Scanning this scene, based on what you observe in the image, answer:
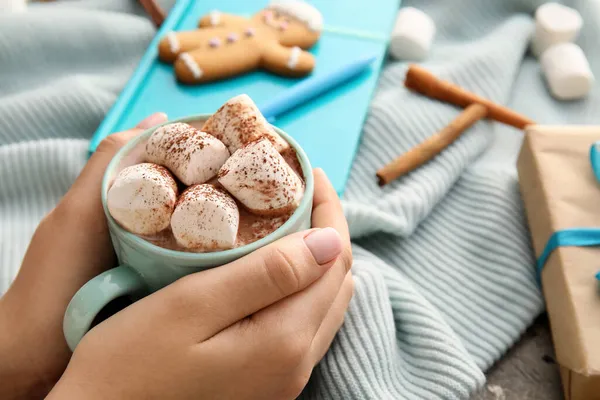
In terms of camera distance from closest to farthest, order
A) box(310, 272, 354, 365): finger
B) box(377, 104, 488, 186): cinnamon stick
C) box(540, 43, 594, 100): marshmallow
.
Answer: box(310, 272, 354, 365): finger
box(377, 104, 488, 186): cinnamon stick
box(540, 43, 594, 100): marshmallow

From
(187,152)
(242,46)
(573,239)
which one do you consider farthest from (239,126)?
(242,46)

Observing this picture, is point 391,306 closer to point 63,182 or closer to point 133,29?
point 63,182

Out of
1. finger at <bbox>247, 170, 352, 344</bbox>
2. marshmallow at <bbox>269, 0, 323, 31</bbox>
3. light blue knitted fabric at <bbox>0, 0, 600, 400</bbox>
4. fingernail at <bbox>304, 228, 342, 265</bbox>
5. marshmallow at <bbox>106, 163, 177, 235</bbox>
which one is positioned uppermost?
marshmallow at <bbox>106, 163, 177, 235</bbox>

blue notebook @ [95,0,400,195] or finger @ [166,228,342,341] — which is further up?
finger @ [166,228,342,341]

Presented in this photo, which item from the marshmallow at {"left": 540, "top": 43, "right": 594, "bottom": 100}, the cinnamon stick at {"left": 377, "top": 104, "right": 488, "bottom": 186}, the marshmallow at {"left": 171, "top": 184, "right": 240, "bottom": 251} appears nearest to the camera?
the marshmallow at {"left": 171, "top": 184, "right": 240, "bottom": 251}

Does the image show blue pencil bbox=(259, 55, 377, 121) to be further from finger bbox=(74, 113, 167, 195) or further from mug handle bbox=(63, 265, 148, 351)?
mug handle bbox=(63, 265, 148, 351)

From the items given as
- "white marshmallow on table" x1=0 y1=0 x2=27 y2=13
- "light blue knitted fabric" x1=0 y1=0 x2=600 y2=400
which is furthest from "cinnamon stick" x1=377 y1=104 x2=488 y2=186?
"white marshmallow on table" x1=0 y1=0 x2=27 y2=13

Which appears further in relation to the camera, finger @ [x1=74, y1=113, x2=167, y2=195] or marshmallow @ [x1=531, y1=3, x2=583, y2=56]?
marshmallow @ [x1=531, y1=3, x2=583, y2=56]

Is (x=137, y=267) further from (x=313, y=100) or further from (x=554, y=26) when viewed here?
(x=554, y=26)
